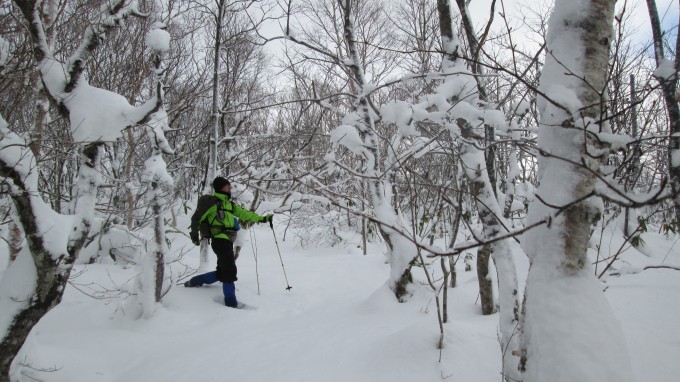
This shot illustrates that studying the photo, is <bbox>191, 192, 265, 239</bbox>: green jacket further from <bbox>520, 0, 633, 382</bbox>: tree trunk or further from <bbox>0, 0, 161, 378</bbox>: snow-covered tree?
<bbox>520, 0, 633, 382</bbox>: tree trunk

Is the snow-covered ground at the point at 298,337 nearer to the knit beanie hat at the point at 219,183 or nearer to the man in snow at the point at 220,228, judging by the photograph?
the man in snow at the point at 220,228

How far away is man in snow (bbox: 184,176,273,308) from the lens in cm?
498

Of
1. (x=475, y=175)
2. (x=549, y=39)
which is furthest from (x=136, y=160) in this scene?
(x=549, y=39)

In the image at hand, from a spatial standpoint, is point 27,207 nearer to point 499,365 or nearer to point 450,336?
point 450,336

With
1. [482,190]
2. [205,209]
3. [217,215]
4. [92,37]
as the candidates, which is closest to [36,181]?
[92,37]

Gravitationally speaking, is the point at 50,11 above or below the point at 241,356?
above

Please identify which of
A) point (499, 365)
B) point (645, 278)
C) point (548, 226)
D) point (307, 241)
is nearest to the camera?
point (548, 226)

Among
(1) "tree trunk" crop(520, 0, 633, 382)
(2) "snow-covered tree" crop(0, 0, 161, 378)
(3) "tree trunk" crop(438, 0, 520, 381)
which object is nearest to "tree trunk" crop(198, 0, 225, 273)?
(2) "snow-covered tree" crop(0, 0, 161, 378)

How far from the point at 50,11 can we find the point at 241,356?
5.24 metres

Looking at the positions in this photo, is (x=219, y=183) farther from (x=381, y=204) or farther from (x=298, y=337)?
(x=298, y=337)

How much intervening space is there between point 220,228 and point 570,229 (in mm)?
4628

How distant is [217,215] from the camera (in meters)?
5.08

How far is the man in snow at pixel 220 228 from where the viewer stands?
Result: 4984mm

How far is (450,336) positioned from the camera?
2910 millimetres
